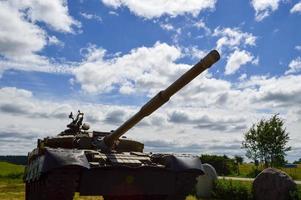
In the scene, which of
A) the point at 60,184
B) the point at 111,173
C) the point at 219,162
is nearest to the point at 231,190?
the point at 111,173

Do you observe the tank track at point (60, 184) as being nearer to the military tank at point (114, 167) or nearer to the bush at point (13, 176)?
the military tank at point (114, 167)

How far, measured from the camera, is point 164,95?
1156 centimetres

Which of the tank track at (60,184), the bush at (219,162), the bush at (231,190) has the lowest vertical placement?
the bush at (231,190)

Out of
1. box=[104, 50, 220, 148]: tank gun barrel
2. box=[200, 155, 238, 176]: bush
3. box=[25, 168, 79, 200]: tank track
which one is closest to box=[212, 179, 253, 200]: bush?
box=[104, 50, 220, 148]: tank gun barrel

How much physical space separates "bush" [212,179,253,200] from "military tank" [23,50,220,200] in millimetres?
6839

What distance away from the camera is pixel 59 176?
1102cm

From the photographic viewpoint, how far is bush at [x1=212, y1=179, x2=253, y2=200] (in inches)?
784

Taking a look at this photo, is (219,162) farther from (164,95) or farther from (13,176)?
(164,95)

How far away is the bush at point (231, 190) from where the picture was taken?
65.3 ft

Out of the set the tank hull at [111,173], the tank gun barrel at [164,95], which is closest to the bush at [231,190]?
the tank hull at [111,173]

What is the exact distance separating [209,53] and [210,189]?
13524 mm

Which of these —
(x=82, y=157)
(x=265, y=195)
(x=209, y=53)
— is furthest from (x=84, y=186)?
(x=265, y=195)

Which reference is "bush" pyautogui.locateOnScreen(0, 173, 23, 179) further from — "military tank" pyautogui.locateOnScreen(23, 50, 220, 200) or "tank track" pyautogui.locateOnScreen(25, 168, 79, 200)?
"tank track" pyautogui.locateOnScreen(25, 168, 79, 200)

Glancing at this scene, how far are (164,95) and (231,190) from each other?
10685mm
